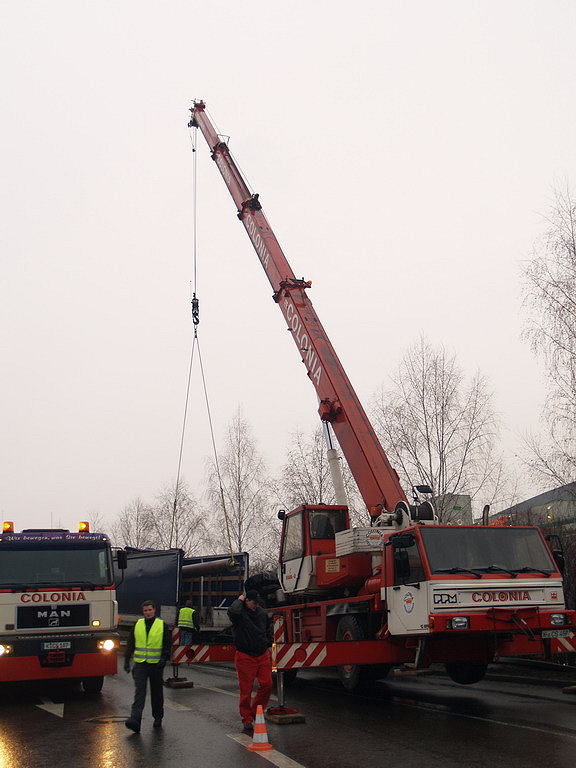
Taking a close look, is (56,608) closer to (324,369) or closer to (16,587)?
(16,587)

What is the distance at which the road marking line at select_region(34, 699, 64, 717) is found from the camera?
10461mm

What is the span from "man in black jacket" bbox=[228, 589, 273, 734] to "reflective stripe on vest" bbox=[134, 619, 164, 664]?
1.04m

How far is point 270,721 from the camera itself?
9.20 metres

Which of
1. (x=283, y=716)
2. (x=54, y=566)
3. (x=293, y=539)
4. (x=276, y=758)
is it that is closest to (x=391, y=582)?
(x=283, y=716)

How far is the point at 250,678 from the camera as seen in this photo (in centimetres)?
883

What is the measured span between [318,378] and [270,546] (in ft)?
98.3

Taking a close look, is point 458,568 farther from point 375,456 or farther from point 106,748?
point 106,748

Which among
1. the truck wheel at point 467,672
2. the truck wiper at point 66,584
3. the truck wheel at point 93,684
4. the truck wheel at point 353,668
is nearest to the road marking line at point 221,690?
the truck wheel at point 353,668

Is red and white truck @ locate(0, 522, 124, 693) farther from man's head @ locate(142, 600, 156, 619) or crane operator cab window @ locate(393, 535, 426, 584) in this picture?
crane operator cab window @ locate(393, 535, 426, 584)

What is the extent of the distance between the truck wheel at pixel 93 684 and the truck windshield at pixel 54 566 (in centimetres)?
154

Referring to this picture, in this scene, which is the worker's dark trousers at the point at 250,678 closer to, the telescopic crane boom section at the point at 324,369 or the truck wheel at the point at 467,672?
the telescopic crane boom section at the point at 324,369

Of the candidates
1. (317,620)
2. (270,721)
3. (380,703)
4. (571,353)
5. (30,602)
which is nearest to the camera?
(270,721)

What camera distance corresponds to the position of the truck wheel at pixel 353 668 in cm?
1162

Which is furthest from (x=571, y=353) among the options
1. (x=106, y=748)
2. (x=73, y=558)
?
(x=106, y=748)
